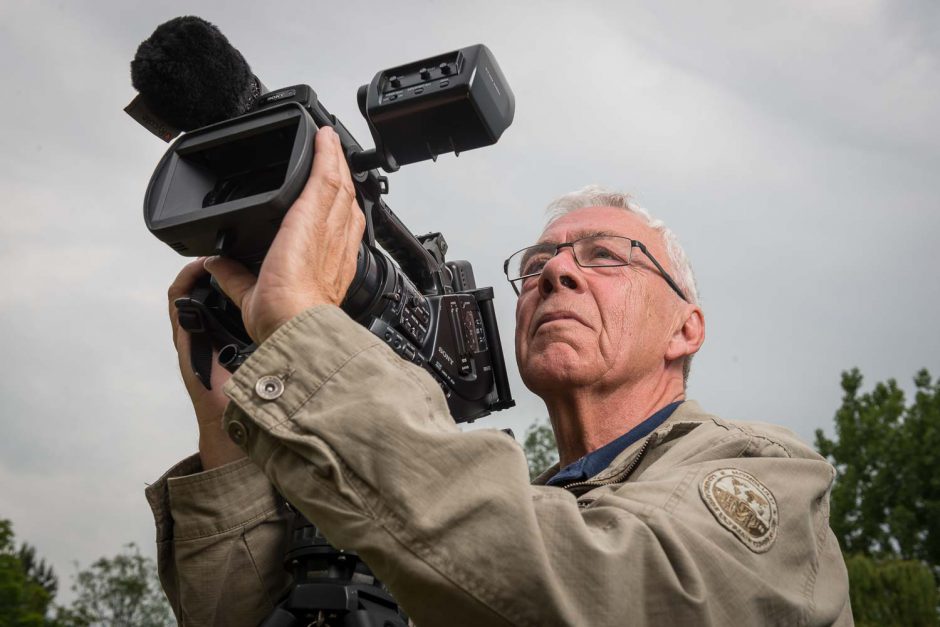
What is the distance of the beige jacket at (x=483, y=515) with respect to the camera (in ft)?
4.28

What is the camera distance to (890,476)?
26.7m

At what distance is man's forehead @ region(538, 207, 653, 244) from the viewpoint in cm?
321

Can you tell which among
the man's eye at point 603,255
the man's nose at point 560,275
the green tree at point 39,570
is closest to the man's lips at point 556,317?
the man's nose at point 560,275

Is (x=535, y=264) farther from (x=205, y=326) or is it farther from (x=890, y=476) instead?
(x=890, y=476)

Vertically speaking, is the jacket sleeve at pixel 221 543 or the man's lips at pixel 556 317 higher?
the man's lips at pixel 556 317

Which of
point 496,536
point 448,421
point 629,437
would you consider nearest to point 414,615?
point 496,536

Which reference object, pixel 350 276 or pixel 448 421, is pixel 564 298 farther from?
pixel 448 421

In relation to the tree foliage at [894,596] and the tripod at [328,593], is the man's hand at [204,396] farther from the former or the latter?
the tree foliage at [894,596]

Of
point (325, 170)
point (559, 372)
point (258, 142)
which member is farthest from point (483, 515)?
point (559, 372)

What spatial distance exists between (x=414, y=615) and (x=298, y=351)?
0.48 meters

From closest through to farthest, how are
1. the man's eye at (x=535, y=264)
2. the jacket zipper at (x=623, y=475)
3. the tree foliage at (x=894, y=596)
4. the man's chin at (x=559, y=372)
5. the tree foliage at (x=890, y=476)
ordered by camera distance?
the jacket zipper at (x=623, y=475) → the man's chin at (x=559, y=372) → the man's eye at (x=535, y=264) → the tree foliage at (x=894, y=596) → the tree foliage at (x=890, y=476)

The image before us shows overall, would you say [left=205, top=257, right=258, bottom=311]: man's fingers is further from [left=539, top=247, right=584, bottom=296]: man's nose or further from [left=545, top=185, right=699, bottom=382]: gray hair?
[left=545, top=185, right=699, bottom=382]: gray hair

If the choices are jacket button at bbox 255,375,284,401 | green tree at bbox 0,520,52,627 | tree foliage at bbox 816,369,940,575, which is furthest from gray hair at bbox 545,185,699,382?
green tree at bbox 0,520,52,627

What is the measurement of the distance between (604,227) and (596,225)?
0.11ft
